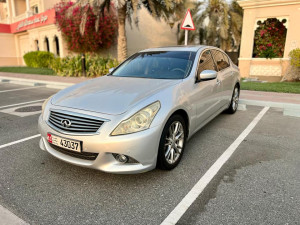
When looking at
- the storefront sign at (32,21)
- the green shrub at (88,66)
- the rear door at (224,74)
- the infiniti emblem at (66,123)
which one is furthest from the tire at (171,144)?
the storefront sign at (32,21)

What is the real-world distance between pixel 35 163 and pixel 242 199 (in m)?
2.68

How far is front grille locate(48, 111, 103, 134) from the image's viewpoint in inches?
102

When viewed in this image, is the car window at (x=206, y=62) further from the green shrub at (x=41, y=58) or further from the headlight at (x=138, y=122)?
the green shrub at (x=41, y=58)

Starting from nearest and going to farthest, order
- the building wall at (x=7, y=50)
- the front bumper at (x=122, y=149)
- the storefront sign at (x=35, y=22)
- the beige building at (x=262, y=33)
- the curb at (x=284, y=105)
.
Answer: the front bumper at (x=122, y=149), the curb at (x=284, y=105), the beige building at (x=262, y=33), the storefront sign at (x=35, y=22), the building wall at (x=7, y=50)

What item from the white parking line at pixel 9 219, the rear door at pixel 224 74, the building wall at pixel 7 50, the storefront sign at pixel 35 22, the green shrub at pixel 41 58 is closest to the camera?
the white parking line at pixel 9 219

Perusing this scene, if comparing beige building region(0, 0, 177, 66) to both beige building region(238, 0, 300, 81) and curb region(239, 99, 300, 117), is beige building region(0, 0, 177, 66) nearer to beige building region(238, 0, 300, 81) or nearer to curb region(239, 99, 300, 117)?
beige building region(238, 0, 300, 81)

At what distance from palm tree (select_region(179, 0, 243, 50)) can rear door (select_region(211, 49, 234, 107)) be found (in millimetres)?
11209

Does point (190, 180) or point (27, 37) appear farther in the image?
point (27, 37)

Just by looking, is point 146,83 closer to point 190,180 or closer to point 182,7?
point 190,180

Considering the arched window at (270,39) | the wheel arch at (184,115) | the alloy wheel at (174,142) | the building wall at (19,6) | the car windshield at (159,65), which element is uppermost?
the building wall at (19,6)

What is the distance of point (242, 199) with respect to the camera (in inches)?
99.8

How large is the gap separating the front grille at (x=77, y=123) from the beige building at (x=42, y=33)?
671 inches

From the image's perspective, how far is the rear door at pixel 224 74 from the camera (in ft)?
15.3

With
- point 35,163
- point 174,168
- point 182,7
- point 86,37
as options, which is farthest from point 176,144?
point 86,37
